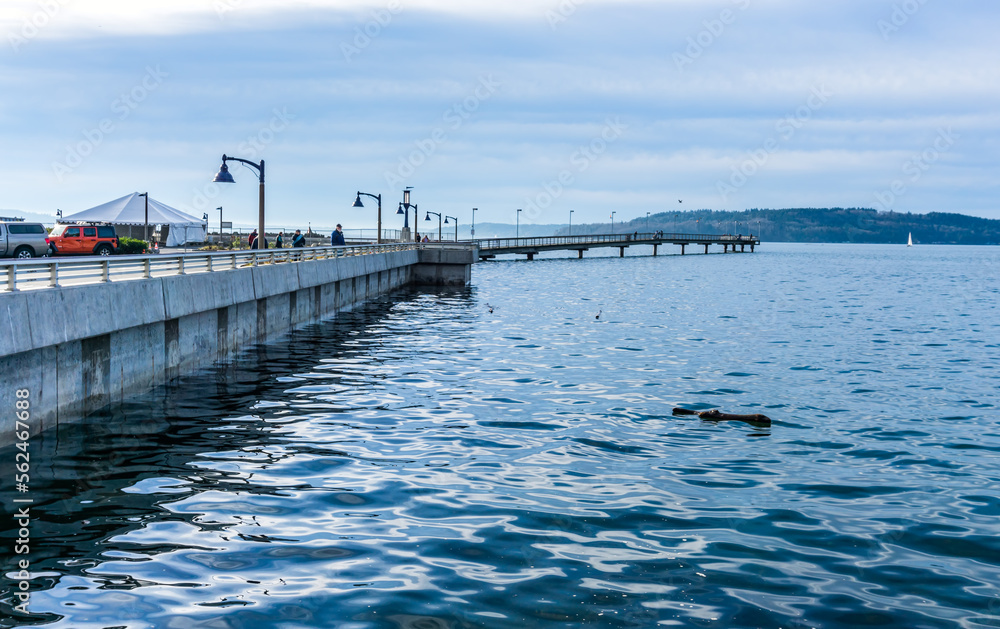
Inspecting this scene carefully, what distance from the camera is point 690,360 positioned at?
25141mm

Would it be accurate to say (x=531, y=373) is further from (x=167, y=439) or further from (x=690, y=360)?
(x=167, y=439)

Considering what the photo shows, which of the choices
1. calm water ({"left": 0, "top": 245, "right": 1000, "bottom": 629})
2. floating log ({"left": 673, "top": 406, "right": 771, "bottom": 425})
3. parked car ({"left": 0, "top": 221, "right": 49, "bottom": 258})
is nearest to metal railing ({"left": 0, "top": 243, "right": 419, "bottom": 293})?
calm water ({"left": 0, "top": 245, "right": 1000, "bottom": 629})

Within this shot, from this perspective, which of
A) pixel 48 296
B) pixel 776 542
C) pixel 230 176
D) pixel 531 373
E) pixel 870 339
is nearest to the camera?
pixel 776 542

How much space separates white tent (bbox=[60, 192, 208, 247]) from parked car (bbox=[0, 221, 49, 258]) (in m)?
27.7

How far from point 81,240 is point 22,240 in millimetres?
8388

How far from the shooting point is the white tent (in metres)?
71.6


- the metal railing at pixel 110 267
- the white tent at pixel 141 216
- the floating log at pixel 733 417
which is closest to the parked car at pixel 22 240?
the metal railing at pixel 110 267

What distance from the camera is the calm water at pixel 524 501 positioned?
7.93 metres

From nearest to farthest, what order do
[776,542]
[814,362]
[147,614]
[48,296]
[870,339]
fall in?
[147,614], [776,542], [48,296], [814,362], [870,339]

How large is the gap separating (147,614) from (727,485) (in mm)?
7315

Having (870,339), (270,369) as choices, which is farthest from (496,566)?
(870,339)

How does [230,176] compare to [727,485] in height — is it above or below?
above

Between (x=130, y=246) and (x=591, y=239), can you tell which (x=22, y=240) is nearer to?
(x=130, y=246)

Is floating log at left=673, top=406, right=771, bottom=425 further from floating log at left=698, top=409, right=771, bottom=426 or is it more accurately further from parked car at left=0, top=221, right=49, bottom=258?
parked car at left=0, top=221, right=49, bottom=258
